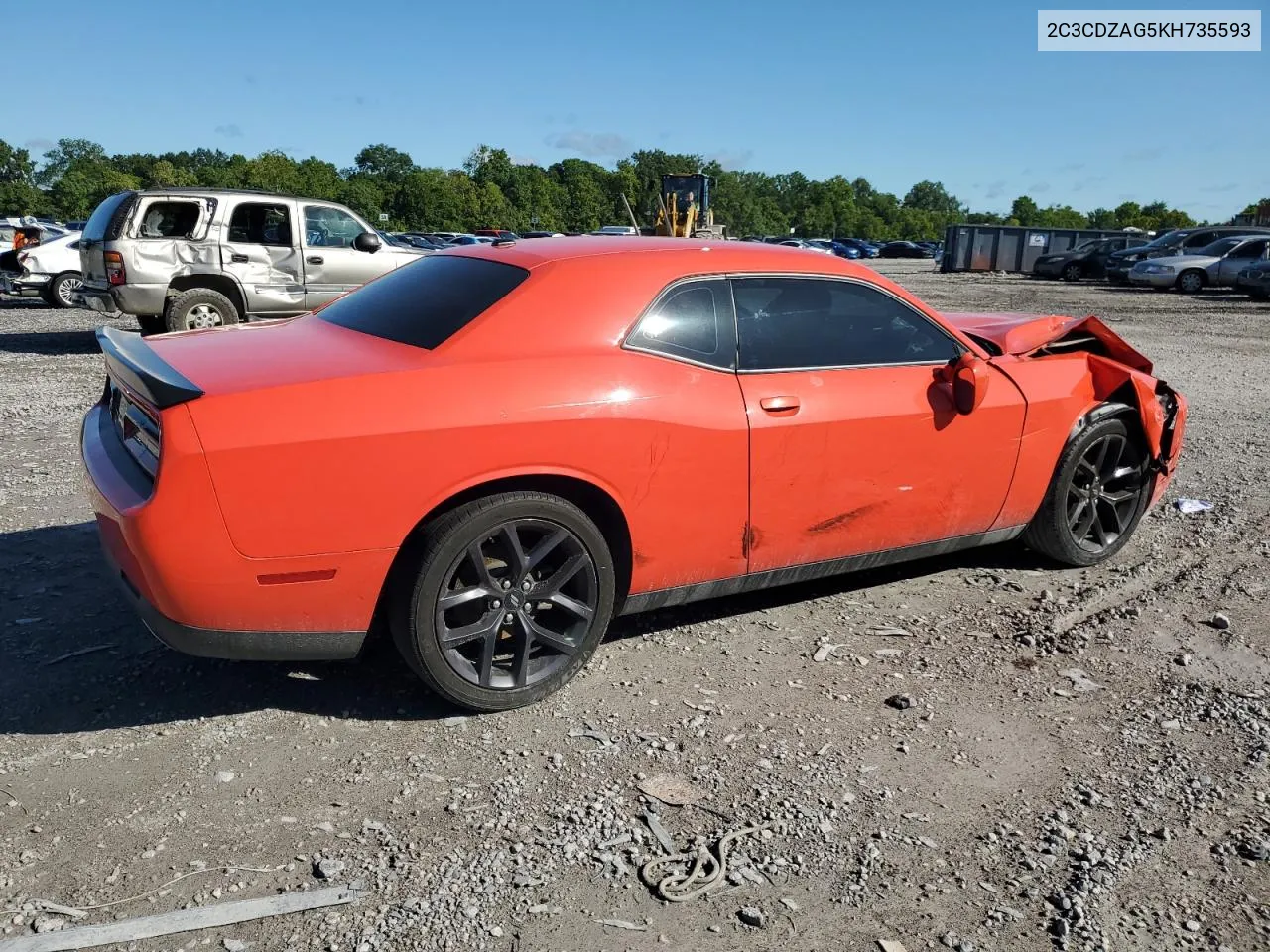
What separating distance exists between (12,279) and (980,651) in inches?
689

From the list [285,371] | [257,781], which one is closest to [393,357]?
[285,371]

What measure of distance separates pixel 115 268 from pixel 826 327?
9363mm

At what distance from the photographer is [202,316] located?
1111 cm

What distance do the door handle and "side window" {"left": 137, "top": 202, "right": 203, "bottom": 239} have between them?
934cm

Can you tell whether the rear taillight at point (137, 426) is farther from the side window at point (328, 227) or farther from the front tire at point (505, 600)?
the side window at point (328, 227)

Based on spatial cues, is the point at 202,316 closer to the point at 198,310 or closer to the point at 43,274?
the point at 198,310

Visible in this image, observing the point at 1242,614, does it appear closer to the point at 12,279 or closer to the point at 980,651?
the point at 980,651

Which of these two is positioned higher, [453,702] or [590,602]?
[590,602]

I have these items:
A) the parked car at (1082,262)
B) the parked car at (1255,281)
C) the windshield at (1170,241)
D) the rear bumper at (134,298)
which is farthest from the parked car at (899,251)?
the rear bumper at (134,298)

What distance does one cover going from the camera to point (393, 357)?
3.40 meters

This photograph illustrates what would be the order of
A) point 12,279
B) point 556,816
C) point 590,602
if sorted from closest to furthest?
1. point 556,816
2. point 590,602
3. point 12,279

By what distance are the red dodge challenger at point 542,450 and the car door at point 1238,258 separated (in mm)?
25408

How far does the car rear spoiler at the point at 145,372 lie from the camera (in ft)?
9.70

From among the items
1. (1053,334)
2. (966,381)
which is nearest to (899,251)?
(1053,334)
